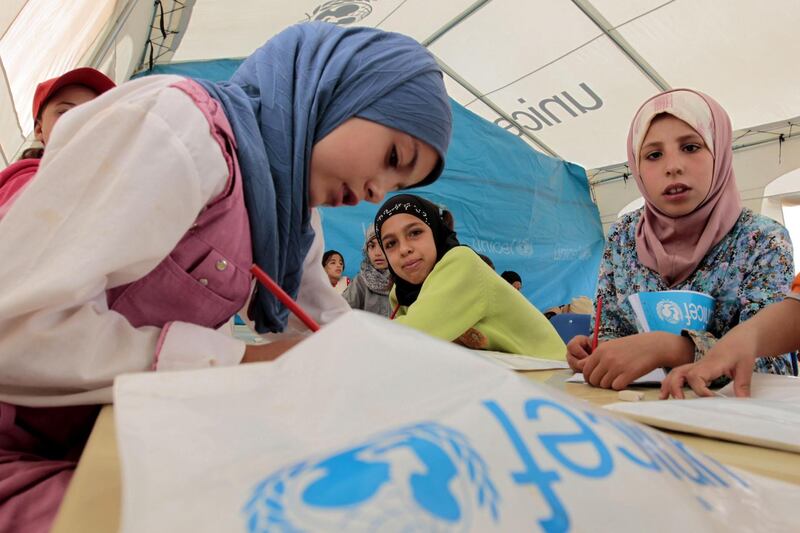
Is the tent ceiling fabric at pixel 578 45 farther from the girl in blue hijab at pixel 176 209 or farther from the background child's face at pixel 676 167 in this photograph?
the girl in blue hijab at pixel 176 209

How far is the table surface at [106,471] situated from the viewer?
0.18m

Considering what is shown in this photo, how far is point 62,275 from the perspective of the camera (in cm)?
32

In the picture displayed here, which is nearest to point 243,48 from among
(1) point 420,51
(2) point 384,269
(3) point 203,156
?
(2) point 384,269

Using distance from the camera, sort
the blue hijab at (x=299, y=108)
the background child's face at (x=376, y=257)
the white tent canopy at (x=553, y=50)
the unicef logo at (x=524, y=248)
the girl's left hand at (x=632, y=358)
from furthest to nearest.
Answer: the unicef logo at (x=524, y=248) < the white tent canopy at (x=553, y=50) < the background child's face at (x=376, y=257) < the girl's left hand at (x=632, y=358) < the blue hijab at (x=299, y=108)

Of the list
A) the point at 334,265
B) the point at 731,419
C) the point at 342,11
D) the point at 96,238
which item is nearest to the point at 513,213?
the point at 334,265

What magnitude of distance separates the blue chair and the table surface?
5.03 feet

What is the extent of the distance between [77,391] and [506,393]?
1.06 feet

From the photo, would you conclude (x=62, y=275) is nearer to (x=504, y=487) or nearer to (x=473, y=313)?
(x=504, y=487)

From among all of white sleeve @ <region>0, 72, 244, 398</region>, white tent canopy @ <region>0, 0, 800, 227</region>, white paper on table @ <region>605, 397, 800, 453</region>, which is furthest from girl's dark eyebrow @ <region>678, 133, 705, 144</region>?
white tent canopy @ <region>0, 0, 800, 227</region>

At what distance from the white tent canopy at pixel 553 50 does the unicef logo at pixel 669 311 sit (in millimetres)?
2052

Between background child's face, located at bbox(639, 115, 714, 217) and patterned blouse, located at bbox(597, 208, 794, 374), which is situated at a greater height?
background child's face, located at bbox(639, 115, 714, 217)

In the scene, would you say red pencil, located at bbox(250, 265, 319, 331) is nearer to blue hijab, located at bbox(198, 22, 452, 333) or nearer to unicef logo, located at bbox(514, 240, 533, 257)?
blue hijab, located at bbox(198, 22, 452, 333)

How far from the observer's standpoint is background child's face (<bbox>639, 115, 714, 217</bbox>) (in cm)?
96

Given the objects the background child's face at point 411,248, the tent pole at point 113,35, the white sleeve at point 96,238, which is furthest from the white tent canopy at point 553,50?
the white sleeve at point 96,238
